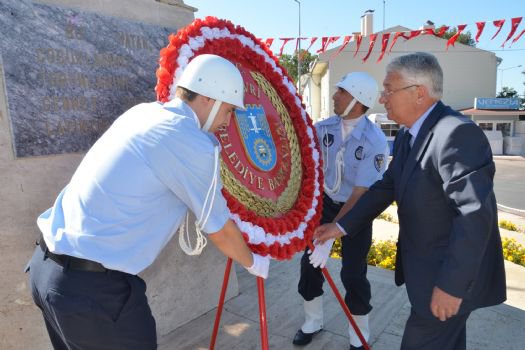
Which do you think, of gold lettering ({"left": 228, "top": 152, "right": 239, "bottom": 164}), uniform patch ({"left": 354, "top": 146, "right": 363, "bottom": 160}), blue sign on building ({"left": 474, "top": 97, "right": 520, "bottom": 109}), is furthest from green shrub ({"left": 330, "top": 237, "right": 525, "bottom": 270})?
blue sign on building ({"left": 474, "top": 97, "right": 520, "bottom": 109})

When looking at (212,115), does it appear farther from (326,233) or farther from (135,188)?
(326,233)

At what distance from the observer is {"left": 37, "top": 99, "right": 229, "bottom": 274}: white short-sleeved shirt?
1.40m

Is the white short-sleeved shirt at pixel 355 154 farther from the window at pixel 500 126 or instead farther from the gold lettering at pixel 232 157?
the window at pixel 500 126

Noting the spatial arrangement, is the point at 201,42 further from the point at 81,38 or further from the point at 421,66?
the point at 421,66

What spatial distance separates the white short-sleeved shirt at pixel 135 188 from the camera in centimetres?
140

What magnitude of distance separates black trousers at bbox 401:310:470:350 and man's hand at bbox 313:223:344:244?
65cm

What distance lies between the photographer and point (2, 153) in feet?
7.29

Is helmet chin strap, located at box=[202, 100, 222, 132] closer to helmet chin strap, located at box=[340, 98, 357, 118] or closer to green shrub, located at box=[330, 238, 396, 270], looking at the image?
helmet chin strap, located at box=[340, 98, 357, 118]

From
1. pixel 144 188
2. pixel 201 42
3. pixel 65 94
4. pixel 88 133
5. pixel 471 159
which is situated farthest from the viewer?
pixel 88 133

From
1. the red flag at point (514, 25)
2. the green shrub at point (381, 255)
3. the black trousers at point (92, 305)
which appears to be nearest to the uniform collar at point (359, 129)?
the black trousers at point (92, 305)

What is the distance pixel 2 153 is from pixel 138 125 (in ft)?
4.12

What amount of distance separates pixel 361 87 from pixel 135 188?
6.31 ft

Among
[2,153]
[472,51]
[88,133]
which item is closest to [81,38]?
[88,133]

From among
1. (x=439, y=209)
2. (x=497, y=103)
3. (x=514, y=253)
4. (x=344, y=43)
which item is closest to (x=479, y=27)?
(x=344, y=43)
